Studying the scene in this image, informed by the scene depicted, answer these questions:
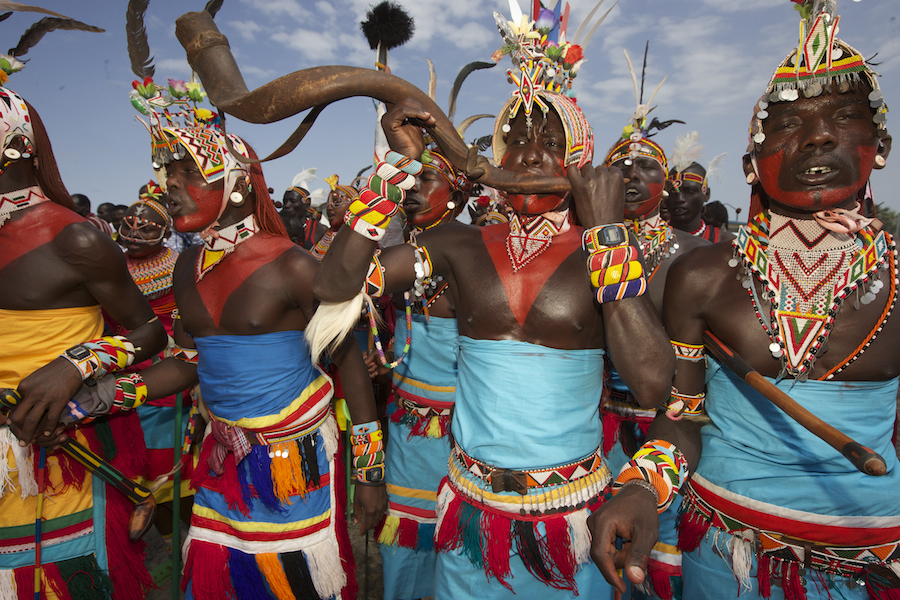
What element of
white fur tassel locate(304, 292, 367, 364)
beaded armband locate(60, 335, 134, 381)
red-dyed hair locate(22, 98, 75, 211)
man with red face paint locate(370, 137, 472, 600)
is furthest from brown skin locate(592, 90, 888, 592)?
red-dyed hair locate(22, 98, 75, 211)

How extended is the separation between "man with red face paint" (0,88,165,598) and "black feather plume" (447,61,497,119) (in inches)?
93.4

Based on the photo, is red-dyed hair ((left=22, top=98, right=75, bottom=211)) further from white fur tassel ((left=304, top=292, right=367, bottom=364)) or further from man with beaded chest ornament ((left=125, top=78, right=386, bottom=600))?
white fur tassel ((left=304, top=292, right=367, bottom=364))

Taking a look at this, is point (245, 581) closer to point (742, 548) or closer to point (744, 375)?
point (742, 548)

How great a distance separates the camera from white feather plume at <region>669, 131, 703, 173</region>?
5.31m

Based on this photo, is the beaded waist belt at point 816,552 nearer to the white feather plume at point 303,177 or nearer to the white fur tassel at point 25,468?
the white fur tassel at point 25,468

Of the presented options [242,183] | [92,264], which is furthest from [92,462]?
[242,183]

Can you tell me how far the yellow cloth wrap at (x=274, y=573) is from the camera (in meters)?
2.44

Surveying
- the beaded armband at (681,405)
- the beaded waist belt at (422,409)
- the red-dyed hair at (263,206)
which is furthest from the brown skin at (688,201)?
the red-dyed hair at (263,206)

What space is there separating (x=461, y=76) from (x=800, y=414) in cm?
328

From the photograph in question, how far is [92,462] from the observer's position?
8.84ft

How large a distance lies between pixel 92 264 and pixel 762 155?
3138 mm

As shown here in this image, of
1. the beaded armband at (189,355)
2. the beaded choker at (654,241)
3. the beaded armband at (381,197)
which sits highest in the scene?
the beaded armband at (381,197)

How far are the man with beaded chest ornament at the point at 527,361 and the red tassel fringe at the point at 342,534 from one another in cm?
71

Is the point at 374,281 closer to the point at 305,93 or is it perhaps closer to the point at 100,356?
the point at 305,93
